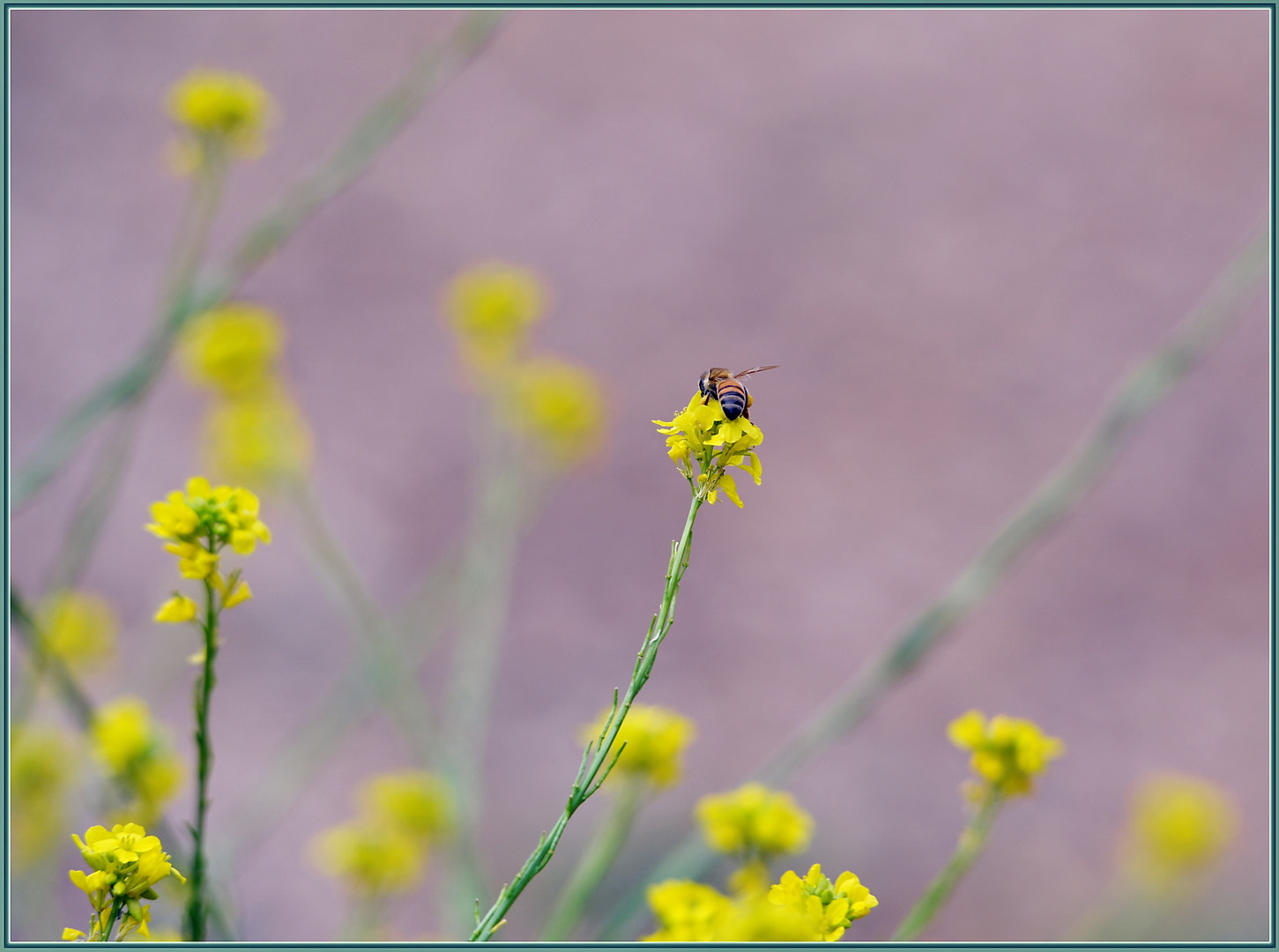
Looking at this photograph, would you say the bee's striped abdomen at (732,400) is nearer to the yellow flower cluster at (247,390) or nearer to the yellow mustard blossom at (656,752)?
the yellow mustard blossom at (656,752)

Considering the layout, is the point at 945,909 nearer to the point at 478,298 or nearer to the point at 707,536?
the point at 707,536

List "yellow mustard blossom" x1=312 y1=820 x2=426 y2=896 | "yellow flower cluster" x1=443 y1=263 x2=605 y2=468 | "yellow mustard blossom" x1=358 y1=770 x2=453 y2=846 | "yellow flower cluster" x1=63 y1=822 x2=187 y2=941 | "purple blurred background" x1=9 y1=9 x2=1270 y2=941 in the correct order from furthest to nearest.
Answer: "purple blurred background" x1=9 y1=9 x2=1270 y2=941 → "yellow flower cluster" x1=443 y1=263 x2=605 y2=468 → "yellow mustard blossom" x1=358 y1=770 x2=453 y2=846 → "yellow mustard blossom" x1=312 y1=820 x2=426 y2=896 → "yellow flower cluster" x1=63 y1=822 x2=187 y2=941

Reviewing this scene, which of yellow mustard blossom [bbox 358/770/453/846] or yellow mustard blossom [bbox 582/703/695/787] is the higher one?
yellow mustard blossom [bbox 358/770/453/846]

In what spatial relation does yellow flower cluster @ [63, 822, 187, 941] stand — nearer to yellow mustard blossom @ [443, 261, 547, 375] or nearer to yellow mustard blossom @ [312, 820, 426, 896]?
yellow mustard blossom @ [312, 820, 426, 896]

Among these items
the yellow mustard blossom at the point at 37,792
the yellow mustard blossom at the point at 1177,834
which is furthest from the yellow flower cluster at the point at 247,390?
the yellow mustard blossom at the point at 1177,834

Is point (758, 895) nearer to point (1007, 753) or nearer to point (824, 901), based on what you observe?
point (824, 901)

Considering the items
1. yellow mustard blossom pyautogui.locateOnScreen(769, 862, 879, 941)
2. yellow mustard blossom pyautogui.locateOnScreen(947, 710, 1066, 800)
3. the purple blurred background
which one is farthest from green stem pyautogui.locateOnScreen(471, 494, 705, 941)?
the purple blurred background
